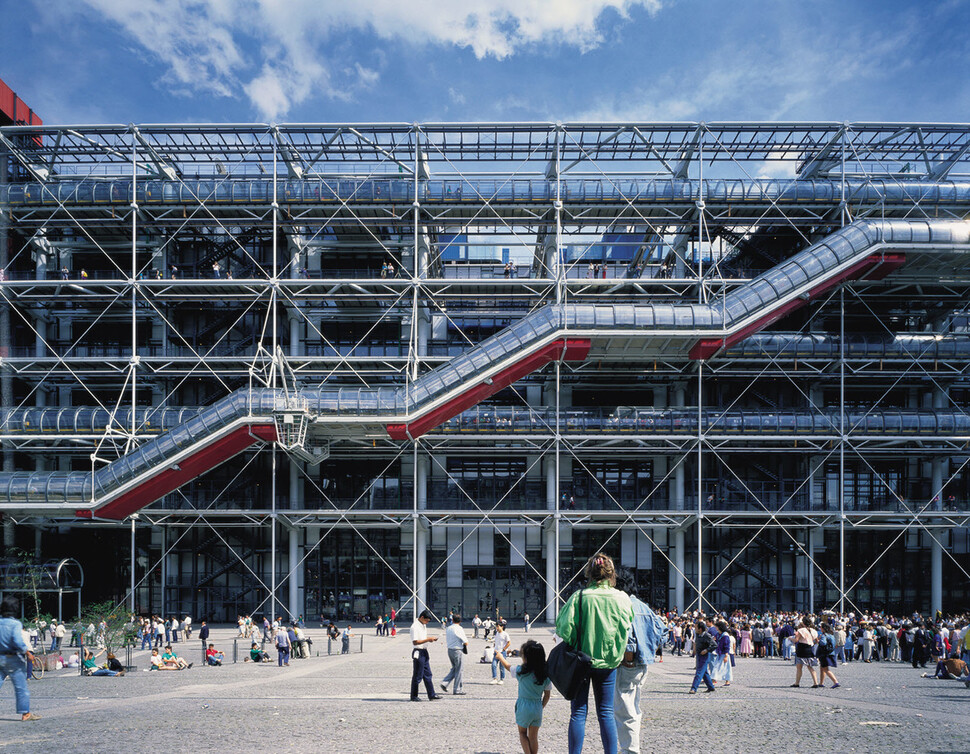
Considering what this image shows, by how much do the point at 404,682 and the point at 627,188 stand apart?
2010cm

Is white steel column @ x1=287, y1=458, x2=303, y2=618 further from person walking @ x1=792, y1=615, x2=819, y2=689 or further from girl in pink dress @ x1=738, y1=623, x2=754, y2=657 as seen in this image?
person walking @ x1=792, y1=615, x2=819, y2=689

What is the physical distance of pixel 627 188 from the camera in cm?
2888

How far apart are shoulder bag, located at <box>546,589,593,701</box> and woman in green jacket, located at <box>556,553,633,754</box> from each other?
0.08ft

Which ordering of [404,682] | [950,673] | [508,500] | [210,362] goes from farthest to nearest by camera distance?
[508,500] → [210,362] → [950,673] → [404,682]

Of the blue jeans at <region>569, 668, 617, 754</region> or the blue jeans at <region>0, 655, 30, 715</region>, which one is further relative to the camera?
the blue jeans at <region>0, 655, 30, 715</region>

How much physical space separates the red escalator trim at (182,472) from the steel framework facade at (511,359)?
28cm

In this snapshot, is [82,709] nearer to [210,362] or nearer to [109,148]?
[210,362]

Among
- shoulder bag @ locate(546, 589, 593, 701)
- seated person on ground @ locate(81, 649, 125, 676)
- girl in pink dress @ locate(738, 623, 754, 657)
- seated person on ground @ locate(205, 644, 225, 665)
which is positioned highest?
shoulder bag @ locate(546, 589, 593, 701)

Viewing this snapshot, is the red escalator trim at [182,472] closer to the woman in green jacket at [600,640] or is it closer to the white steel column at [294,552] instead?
the white steel column at [294,552]

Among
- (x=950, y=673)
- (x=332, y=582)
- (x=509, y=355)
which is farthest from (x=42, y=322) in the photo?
(x=950, y=673)

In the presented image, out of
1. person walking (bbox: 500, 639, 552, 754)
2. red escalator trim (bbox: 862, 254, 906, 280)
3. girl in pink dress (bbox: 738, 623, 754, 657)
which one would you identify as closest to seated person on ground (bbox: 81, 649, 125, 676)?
person walking (bbox: 500, 639, 552, 754)

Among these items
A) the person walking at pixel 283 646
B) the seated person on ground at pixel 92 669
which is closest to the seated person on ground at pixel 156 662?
the seated person on ground at pixel 92 669

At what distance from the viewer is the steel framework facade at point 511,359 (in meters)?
27.5

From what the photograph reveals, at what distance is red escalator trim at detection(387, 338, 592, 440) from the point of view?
25.7 m
